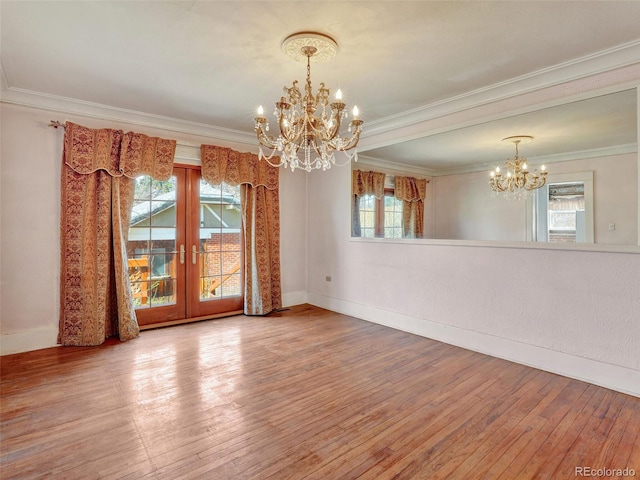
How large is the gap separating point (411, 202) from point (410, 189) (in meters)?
0.17

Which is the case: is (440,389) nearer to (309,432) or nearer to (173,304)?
(309,432)

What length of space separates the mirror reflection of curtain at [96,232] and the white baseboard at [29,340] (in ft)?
0.32

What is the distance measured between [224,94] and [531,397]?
381 centimetres

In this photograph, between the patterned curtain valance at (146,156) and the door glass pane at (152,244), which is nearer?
the patterned curtain valance at (146,156)

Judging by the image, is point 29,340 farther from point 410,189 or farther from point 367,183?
point 410,189

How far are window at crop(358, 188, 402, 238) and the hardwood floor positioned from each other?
1552mm

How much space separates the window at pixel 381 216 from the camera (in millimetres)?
4453

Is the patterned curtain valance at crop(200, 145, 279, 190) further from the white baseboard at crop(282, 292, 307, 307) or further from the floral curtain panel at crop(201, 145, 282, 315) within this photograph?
the white baseboard at crop(282, 292, 307, 307)

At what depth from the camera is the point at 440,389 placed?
2752 millimetres

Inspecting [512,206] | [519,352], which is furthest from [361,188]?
[519,352]

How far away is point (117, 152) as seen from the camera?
3.95 m

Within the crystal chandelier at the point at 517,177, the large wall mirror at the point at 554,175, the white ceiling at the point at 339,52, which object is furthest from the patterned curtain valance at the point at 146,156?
the crystal chandelier at the point at 517,177

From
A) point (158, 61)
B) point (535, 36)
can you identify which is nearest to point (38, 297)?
point (158, 61)

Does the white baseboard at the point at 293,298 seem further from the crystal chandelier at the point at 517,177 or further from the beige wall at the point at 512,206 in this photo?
the crystal chandelier at the point at 517,177
